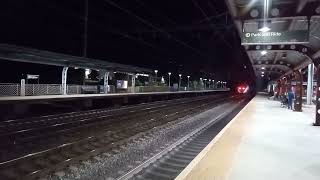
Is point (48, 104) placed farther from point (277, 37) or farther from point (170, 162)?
point (170, 162)

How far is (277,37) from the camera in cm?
1486

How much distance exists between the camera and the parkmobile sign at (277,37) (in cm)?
1418

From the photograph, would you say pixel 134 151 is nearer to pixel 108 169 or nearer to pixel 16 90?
pixel 108 169

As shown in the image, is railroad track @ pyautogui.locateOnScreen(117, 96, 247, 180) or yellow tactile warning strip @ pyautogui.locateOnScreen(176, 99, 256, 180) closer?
yellow tactile warning strip @ pyautogui.locateOnScreen(176, 99, 256, 180)

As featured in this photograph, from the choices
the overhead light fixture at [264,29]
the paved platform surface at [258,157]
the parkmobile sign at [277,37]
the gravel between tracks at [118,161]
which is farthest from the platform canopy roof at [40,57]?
the paved platform surface at [258,157]

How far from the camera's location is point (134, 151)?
10797 mm

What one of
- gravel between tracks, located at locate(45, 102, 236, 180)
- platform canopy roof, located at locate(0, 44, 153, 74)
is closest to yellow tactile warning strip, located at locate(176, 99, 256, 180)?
gravel between tracks, located at locate(45, 102, 236, 180)

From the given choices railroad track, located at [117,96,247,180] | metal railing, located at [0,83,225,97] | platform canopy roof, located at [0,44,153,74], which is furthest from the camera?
metal railing, located at [0,83,225,97]

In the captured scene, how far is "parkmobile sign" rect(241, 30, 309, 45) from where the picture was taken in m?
14.2

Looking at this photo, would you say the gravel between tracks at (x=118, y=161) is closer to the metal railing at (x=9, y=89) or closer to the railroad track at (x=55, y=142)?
the railroad track at (x=55, y=142)

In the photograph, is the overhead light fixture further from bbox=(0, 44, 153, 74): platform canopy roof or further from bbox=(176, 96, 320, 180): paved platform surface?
bbox=(0, 44, 153, 74): platform canopy roof

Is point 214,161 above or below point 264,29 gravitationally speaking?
below

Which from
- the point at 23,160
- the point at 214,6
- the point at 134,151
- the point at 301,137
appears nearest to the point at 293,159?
the point at 301,137

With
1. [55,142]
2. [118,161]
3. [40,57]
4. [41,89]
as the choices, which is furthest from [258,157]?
[41,89]
